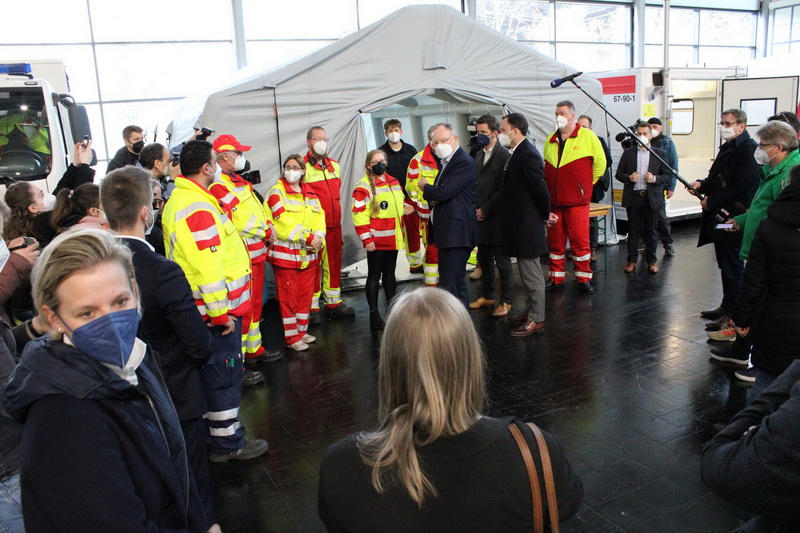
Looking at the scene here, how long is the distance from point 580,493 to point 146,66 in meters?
12.7

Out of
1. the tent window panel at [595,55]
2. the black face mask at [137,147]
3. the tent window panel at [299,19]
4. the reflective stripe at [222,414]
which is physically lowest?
the reflective stripe at [222,414]

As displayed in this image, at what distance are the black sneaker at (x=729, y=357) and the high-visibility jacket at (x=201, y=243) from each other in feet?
12.1

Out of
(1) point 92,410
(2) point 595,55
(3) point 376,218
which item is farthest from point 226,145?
(2) point 595,55

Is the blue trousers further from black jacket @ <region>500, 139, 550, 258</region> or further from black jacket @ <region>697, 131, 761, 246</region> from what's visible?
black jacket @ <region>697, 131, 761, 246</region>

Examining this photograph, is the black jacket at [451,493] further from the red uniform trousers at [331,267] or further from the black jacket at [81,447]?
the red uniform trousers at [331,267]

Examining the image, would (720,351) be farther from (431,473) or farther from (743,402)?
(431,473)

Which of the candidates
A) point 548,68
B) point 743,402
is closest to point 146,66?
point 548,68

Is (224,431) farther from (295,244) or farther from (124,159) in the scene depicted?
(124,159)

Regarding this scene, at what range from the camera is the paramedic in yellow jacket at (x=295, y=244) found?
5453 millimetres

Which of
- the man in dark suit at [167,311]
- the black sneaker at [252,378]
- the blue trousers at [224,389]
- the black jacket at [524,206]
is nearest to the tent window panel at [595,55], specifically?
the black jacket at [524,206]

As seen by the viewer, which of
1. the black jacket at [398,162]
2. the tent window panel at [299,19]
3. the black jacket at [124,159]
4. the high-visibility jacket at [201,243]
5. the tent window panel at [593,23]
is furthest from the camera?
the tent window panel at [593,23]

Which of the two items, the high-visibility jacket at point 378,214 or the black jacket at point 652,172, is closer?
the high-visibility jacket at point 378,214

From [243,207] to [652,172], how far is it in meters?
5.23

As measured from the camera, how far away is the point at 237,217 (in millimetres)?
4852
